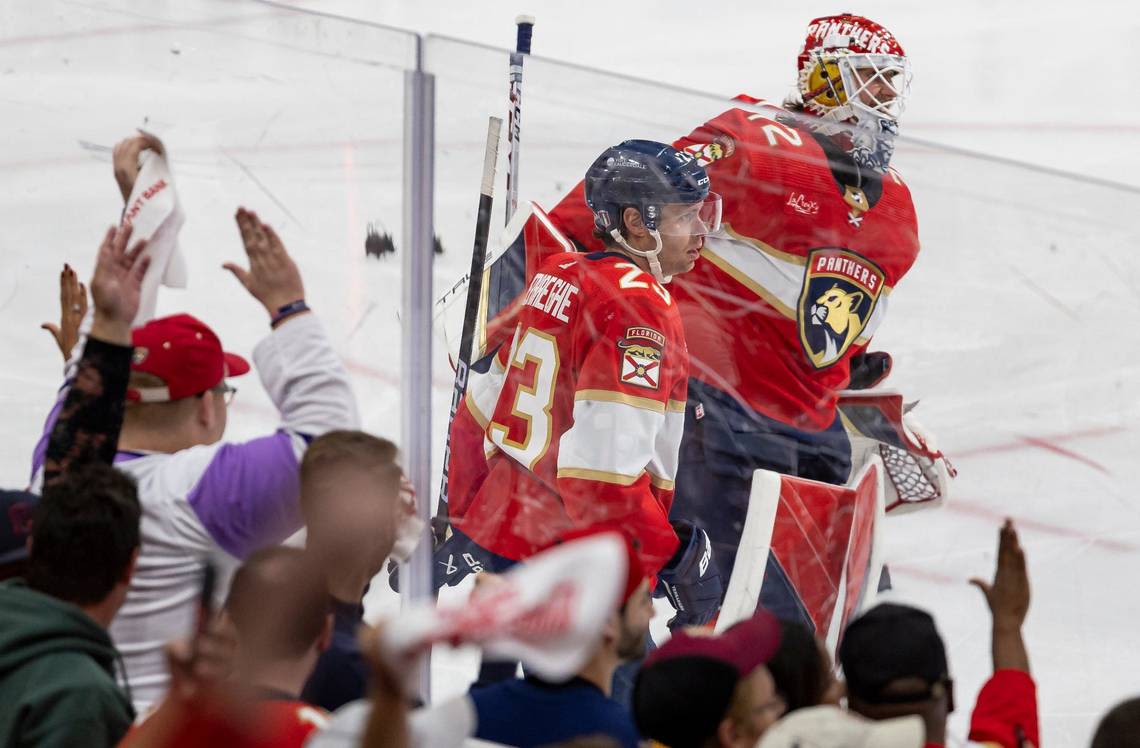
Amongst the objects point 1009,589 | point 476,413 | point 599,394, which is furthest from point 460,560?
point 1009,589

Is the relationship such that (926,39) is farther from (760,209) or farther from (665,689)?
(665,689)

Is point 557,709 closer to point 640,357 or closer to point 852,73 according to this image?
point 640,357

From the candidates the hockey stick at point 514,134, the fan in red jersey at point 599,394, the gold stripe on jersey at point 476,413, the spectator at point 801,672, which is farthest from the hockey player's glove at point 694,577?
the spectator at point 801,672

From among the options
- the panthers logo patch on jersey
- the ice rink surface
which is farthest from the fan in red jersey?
the panthers logo patch on jersey

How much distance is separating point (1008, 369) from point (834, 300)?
0.32 meters

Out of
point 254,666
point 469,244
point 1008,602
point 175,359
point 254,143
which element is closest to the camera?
point 254,666

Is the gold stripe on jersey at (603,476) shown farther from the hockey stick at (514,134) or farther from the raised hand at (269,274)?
the raised hand at (269,274)

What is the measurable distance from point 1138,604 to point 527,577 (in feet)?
6.28

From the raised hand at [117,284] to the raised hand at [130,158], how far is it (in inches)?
4.8

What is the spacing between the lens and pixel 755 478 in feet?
8.36

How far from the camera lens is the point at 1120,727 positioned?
155 cm

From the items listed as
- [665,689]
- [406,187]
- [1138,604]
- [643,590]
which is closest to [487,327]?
[406,187]

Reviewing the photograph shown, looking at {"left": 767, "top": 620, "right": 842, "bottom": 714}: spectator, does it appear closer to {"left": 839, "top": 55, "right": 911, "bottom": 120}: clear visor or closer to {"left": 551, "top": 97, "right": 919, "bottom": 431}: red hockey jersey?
{"left": 551, "top": 97, "right": 919, "bottom": 431}: red hockey jersey

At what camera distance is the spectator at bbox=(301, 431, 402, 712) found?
188 centimetres
